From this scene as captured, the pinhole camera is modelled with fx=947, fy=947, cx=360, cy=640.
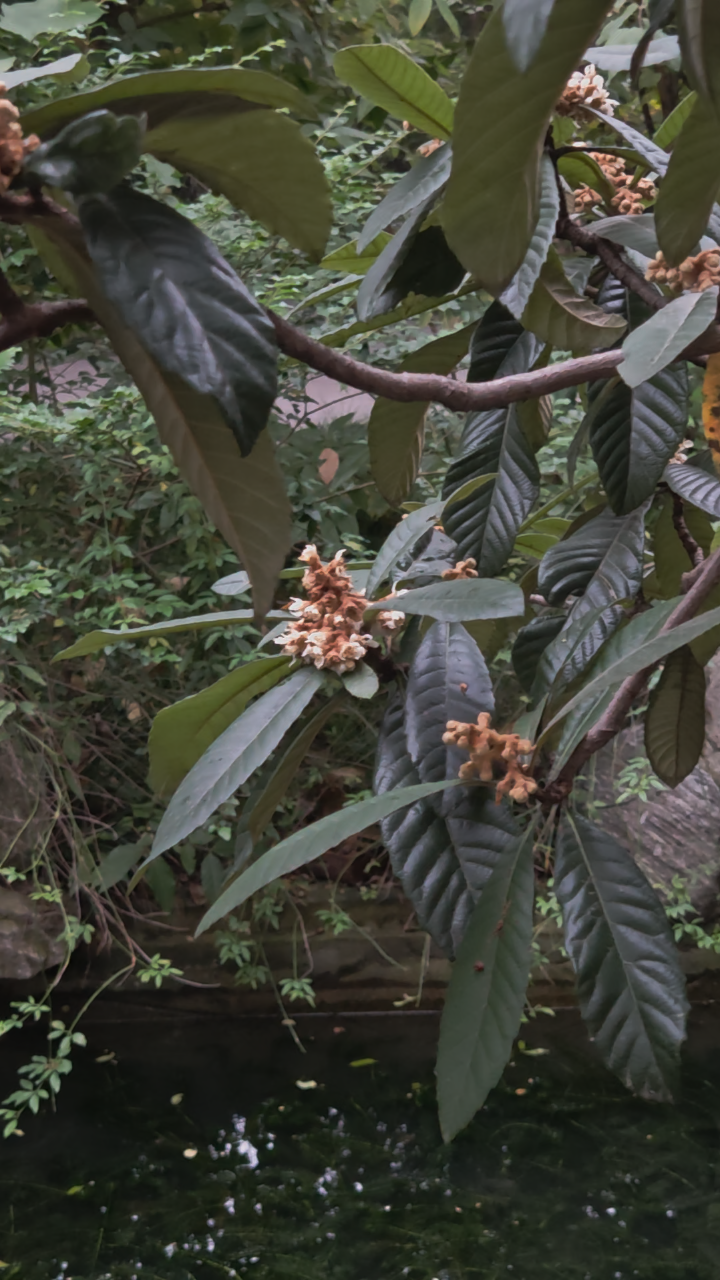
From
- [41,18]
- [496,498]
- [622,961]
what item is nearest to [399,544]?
[496,498]

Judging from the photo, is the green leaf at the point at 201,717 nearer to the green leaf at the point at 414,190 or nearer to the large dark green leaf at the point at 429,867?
the large dark green leaf at the point at 429,867

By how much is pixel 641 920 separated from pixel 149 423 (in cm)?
145

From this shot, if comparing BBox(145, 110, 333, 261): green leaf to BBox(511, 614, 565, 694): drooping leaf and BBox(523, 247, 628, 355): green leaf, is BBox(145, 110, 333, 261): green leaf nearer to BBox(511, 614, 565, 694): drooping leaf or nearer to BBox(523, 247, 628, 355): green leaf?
BBox(523, 247, 628, 355): green leaf

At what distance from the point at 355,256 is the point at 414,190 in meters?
0.14

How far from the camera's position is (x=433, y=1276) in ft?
3.92

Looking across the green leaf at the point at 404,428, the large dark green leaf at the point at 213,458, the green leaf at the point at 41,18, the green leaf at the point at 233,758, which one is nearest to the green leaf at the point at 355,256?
the green leaf at the point at 404,428

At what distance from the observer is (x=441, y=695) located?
1.66ft

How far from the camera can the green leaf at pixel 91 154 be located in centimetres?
21

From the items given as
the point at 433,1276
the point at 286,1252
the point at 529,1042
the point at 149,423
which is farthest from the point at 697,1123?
the point at 149,423

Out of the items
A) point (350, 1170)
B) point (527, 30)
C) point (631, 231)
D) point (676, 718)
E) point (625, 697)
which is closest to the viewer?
point (527, 30)

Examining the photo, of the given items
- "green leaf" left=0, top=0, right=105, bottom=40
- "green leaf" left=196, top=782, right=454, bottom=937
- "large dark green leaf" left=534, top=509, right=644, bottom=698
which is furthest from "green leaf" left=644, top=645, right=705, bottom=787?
"green leaf" left=0, top=0, right=105, bottom=40

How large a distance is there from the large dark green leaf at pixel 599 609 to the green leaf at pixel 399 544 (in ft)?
0.36

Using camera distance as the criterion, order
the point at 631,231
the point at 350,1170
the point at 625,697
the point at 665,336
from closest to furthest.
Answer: the point at 665,336
the point at 625,697
the point at 631,231
the point at 350,1170

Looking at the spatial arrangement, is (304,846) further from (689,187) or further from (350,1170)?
(350,1170)
